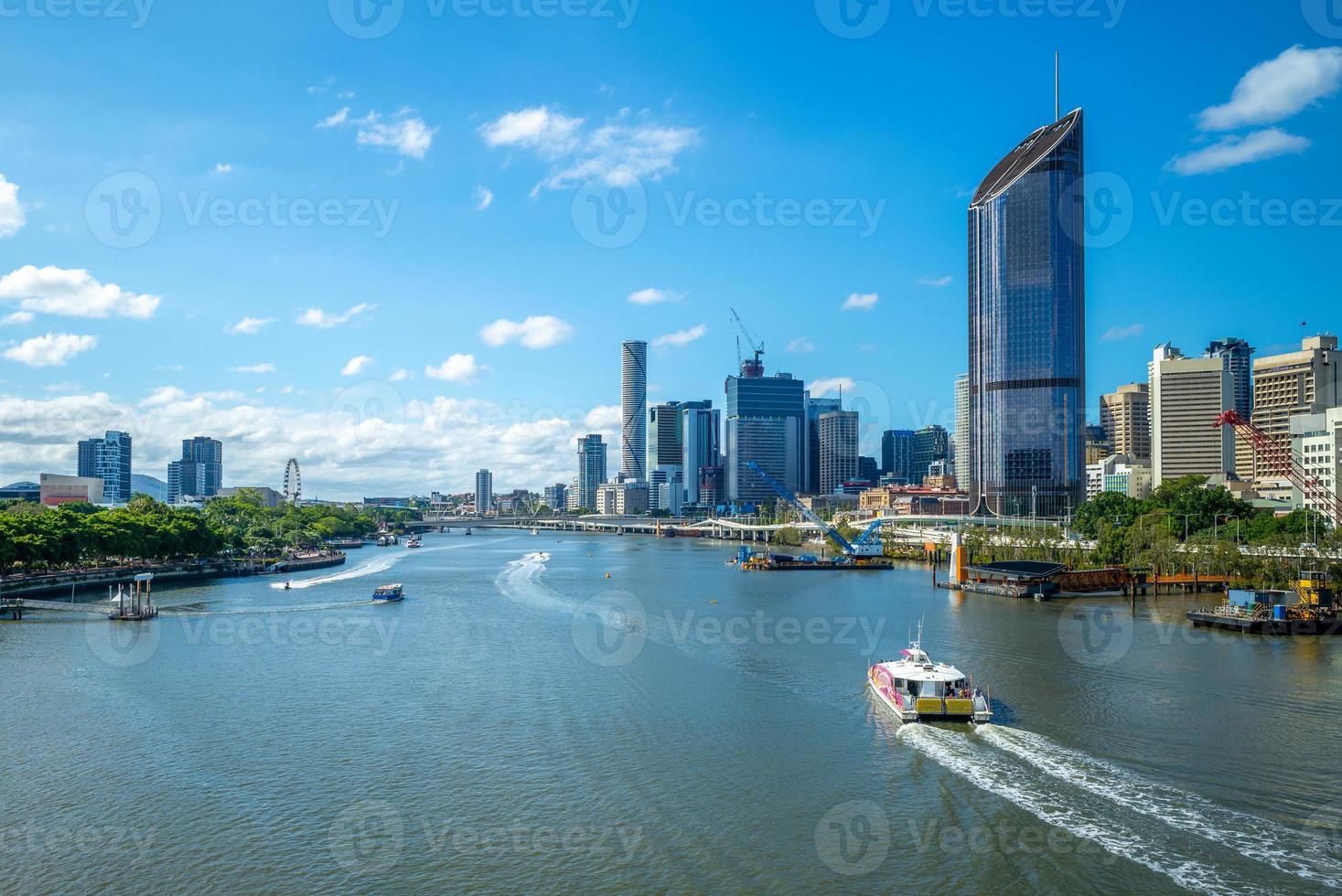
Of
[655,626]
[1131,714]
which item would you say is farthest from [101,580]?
[1131,714]

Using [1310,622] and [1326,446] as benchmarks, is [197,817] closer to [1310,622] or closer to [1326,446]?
[1310,622]

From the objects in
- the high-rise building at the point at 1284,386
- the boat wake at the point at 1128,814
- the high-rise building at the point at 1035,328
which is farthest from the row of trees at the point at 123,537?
the high-rise building at the point at 1284,386

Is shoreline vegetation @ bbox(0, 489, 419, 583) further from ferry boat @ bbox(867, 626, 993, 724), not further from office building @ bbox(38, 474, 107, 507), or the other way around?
office building @ bbox(38, 474, 107, 507)

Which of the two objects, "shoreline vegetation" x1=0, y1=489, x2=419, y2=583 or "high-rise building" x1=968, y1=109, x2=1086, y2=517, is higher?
"high-rise building" x1=968, y1=109, x2=1086, y2=517

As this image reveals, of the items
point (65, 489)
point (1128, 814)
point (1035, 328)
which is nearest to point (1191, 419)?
point (1035, 328)

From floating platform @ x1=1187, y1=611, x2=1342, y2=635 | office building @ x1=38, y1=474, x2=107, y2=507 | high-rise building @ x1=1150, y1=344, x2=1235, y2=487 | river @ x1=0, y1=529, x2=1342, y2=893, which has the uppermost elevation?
high-rise building @ x1=1150, y1=344, x2=1235, y2=487

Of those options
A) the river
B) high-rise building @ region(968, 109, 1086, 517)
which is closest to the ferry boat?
the river

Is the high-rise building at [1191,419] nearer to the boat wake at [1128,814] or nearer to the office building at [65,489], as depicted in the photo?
the boat wake at [1128,814]
